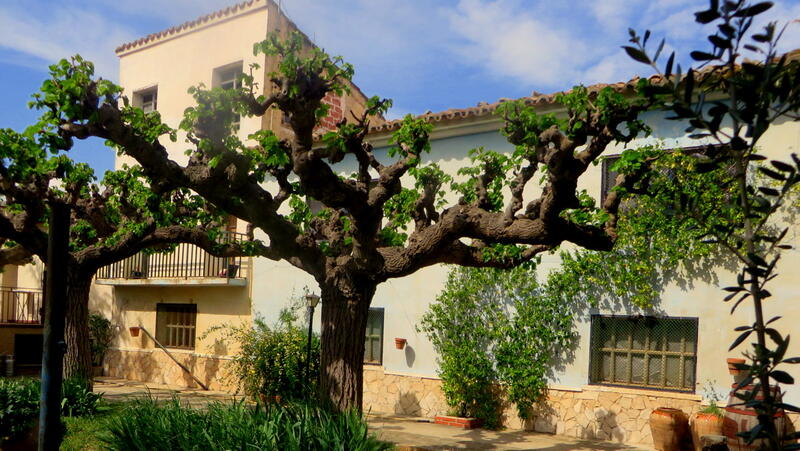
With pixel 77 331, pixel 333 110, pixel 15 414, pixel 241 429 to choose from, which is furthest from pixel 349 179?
pixel 333 110

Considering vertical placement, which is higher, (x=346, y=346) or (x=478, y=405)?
(x=346, y=346)

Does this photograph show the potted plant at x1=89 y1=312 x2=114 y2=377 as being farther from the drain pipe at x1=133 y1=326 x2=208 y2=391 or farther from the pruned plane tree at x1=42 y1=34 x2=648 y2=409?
the pruned plane tree at x1=42 y1=34 x2=648 y2=409

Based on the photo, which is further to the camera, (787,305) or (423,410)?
(423,410)

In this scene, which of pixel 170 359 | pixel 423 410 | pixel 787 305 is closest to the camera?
pixel 787 305

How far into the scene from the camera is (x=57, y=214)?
468 centimetres

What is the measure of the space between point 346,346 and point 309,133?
249 centimetres

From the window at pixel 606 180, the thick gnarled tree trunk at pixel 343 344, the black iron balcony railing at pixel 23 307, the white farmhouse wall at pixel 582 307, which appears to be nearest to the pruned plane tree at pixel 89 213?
the thick gnarled tree trunk at pixel 343 344

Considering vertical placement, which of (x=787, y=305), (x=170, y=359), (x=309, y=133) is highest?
(x=309, y=133)

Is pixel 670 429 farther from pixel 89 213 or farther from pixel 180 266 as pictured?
pixel 180 266

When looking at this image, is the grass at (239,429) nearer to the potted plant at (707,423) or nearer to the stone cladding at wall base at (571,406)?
the stone cladding at wall base at (571,406)

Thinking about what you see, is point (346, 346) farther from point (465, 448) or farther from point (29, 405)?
point (29, 405)

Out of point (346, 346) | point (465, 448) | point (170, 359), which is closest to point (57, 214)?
point (346, 346)

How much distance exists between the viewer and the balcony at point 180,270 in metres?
15.6

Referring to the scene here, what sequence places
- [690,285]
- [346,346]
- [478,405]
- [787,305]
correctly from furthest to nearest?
[478,405] → [690,285] → [787,305] → [346,346]
